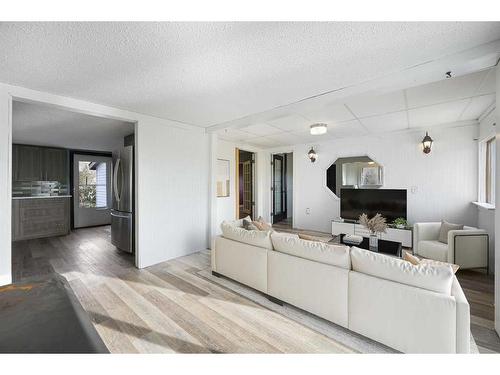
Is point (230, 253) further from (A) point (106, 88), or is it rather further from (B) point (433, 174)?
(B) point (433, 174)

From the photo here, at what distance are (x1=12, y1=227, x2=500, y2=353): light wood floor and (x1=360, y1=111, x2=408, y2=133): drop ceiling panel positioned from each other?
8.21 feet

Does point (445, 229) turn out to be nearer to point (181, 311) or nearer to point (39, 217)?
point (181, 311)

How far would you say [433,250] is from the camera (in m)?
3.32

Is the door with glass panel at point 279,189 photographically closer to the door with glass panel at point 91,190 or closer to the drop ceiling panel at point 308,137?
the drop ceiling panel at point 308,137

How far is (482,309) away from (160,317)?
126 inches

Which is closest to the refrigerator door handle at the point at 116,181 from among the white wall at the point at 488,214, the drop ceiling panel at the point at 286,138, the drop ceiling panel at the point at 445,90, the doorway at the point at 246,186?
the drop ceiling panel at the point at 286,138

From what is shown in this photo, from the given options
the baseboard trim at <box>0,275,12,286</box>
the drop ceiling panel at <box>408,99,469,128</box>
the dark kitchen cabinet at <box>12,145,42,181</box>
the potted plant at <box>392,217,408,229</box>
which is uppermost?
the drop ceiling panel at <box>408,99,469,128</box>

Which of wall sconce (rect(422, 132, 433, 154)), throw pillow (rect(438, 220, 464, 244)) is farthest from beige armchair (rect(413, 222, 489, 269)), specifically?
wall sconce (rect(422, 132, 433, 154))

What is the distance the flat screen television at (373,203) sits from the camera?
4.45 m

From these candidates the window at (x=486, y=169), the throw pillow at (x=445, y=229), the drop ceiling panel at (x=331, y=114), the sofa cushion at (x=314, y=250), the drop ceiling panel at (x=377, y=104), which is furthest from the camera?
the window at (x=486, y=169)

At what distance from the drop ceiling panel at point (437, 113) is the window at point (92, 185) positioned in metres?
8.07

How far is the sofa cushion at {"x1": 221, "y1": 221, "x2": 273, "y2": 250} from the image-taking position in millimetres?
2471

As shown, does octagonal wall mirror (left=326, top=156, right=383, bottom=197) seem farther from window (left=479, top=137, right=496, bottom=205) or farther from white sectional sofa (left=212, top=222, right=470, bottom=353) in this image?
white sectional sofa (left=212, top=222, right=470, bottom=353)

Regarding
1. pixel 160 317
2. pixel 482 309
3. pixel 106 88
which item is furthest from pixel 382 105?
pixel 160 317
